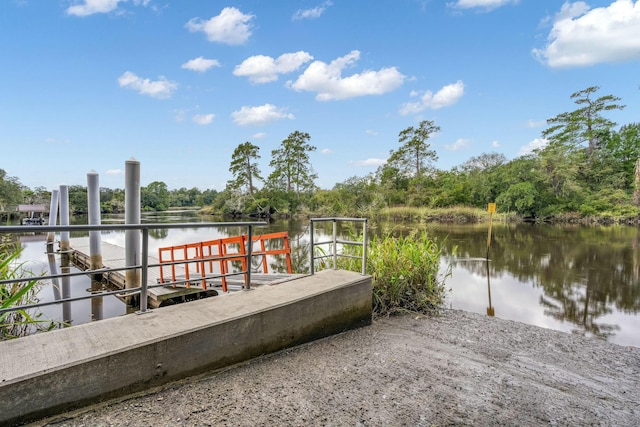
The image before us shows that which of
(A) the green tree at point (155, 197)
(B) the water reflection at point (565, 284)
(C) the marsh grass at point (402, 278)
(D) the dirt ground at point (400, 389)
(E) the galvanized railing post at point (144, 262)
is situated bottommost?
(B) the water reflection at point (565, 284)

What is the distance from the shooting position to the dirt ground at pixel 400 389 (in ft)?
8.05

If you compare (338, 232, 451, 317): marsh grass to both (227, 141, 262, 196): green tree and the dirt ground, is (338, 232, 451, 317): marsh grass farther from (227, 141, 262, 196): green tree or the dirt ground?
(227, 141, 262, 196): green tree

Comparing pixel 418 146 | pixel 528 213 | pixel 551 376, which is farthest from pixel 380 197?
pixel 551 376

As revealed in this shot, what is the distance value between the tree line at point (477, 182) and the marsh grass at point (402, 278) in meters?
22.5

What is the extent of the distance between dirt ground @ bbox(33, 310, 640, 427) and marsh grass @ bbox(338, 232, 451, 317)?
2.95 ft

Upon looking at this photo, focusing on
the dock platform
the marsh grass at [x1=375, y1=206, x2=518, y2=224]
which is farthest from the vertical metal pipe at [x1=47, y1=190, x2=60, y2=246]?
the marsh grass at [x1=375, y1=206, x2=518, y2=224]

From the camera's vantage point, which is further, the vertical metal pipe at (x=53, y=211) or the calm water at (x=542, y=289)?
the vertical metal pipe at (x=53, y=211)

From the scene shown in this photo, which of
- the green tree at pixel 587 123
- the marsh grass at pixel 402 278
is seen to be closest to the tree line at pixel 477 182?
the green tree at pixel 587 123

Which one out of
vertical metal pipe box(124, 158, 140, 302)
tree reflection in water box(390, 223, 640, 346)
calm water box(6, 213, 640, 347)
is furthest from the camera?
tree reflection in water box(390, 223, 640, 346)

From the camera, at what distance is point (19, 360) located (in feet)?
7.38

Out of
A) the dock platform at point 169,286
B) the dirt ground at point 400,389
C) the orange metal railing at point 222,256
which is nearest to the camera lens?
the dirt ground at point 400,389

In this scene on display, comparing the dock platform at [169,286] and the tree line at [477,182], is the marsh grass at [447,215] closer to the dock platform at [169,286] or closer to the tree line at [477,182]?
the tree line at [477,182]

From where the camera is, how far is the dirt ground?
2453mm

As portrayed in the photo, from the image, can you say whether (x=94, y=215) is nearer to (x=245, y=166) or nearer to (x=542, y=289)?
(x=542, y=289)
